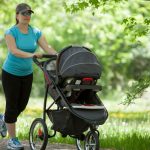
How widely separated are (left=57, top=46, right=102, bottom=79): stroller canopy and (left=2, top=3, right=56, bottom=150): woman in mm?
354

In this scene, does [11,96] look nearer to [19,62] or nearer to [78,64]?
[19,62]

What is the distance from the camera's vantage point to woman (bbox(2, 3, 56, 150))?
25.5ft

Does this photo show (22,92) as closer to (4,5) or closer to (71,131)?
(71,131)

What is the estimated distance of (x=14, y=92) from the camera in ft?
26.3

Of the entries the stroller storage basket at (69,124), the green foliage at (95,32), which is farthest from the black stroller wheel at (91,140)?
the green foliage at (95,32)

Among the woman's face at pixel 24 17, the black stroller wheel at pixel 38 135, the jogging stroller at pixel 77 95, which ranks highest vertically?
the woman's face at pixel 24 17

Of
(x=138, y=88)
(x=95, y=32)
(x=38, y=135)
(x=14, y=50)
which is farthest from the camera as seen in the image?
(x=95, y=32)

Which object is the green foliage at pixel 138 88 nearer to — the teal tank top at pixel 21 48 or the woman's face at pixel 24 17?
the teal tank top at pixel 21 48

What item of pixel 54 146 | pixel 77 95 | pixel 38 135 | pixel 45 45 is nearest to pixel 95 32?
pixel 54 146

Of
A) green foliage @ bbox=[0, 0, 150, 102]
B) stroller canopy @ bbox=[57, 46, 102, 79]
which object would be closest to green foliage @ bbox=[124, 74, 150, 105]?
stroller canopy @ bbox=[57, 46, 102, 79]

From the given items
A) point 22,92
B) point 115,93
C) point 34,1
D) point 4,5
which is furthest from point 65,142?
point 115,93

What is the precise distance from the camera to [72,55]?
732 cm

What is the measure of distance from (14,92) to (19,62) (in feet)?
1.26

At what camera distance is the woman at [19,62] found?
776 centimetres
